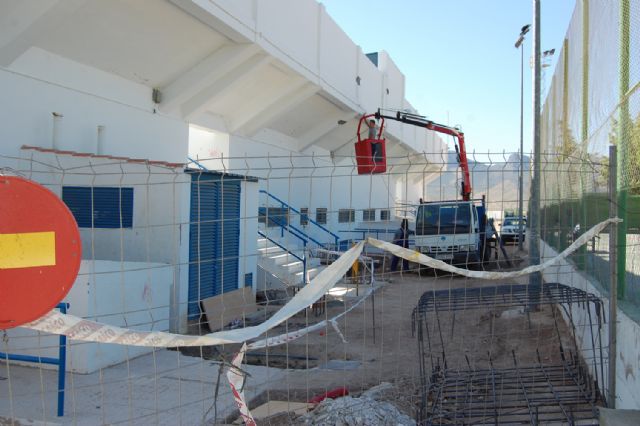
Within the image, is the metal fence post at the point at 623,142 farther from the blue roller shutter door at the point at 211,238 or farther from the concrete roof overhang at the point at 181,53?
the concrete roof overhang at the point at 181,53

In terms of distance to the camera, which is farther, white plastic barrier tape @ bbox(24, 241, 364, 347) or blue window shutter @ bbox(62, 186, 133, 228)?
blue window shutter @ bbox(62, 186, 133, 228)

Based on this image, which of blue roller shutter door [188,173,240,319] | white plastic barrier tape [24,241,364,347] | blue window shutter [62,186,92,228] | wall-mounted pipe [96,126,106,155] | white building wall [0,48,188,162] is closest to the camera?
white plastic barrier tape [24,241,364,347]

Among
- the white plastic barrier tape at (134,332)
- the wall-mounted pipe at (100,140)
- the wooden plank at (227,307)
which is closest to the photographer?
the white plastic barrier tape at (134,332)

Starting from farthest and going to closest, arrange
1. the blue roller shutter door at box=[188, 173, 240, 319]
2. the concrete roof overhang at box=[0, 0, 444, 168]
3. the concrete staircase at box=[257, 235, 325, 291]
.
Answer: the concrete staircase at box=[257, 235, 325, 291], the blue roller shutter door at box=[188, 173, 240, 319], the concrete roof overhang at box=[0, 0, 444, 168]

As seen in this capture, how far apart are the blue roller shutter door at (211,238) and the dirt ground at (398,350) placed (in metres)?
1.46

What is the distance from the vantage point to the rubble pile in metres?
4.24

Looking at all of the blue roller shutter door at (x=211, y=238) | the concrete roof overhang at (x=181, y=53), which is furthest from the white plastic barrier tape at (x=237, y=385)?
the concrete roof overhang at (x=181, y=53)

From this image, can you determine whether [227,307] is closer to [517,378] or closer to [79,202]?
[79,202]

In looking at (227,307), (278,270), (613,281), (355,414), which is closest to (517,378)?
(613,281)

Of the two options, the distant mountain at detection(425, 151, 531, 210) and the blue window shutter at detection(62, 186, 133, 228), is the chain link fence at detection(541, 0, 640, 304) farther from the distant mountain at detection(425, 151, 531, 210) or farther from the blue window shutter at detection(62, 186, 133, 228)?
the blue window shutter at detection(62, 186, 133, 228)

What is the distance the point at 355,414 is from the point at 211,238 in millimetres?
6158

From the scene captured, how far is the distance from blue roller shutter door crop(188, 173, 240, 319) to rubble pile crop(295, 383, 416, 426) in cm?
475

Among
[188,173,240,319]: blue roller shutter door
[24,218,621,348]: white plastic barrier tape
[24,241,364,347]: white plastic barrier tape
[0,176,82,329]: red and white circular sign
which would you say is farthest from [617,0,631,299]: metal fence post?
[188,173,240,319]: blue roller shutter door

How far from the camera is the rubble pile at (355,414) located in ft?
13.9
